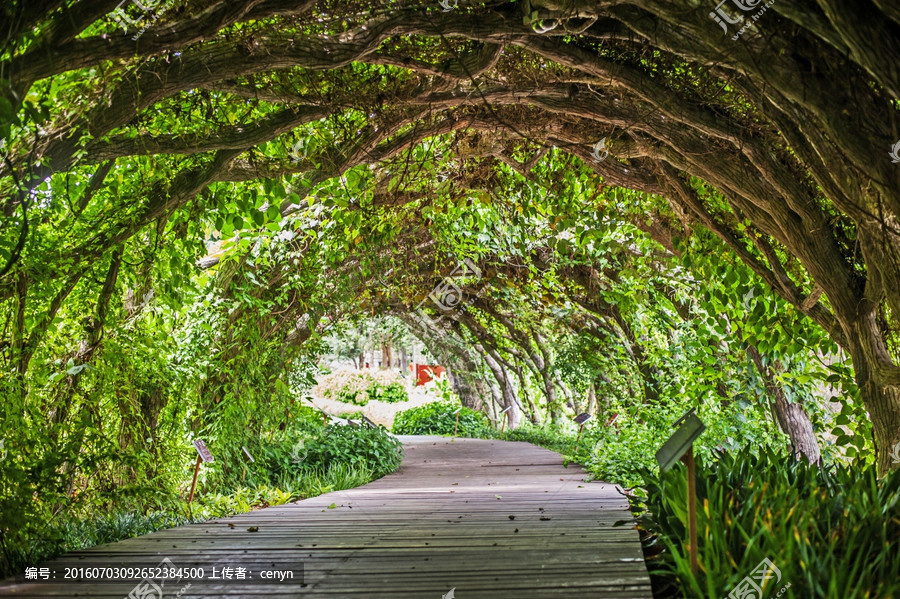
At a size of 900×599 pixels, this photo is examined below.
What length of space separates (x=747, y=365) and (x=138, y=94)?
6.03 m

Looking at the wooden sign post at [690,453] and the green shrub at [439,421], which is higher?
the wooden sign post at [690,453]

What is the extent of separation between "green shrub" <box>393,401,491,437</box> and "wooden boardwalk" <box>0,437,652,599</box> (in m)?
12.4

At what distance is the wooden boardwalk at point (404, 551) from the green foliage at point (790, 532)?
0.23 metres

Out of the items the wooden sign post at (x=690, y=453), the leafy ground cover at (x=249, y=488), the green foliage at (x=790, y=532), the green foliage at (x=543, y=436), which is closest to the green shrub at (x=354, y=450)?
the leafy ground cover at (x=249, y=488)

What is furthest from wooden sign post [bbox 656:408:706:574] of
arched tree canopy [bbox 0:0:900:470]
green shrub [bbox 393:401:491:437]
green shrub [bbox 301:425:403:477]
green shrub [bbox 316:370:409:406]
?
green shrub [bbox 316:370:409:406]

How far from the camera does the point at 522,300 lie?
1159 cm

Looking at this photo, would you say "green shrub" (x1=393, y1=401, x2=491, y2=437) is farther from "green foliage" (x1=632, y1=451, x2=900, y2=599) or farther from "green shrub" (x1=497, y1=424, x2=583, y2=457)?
"green foliage" (x1=632, y1=451, x2=900, y2=599)

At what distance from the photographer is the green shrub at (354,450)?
8.00 meters

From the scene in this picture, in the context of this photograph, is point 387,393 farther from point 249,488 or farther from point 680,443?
point 680,443

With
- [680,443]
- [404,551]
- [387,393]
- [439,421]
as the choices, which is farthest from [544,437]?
[387,393]

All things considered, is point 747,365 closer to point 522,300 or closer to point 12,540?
point 522,300

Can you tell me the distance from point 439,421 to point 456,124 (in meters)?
15.4

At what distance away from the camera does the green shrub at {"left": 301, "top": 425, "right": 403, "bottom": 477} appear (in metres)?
8.00

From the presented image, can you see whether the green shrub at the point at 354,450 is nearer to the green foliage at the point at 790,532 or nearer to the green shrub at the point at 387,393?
the green foliage at the point at 790,532
